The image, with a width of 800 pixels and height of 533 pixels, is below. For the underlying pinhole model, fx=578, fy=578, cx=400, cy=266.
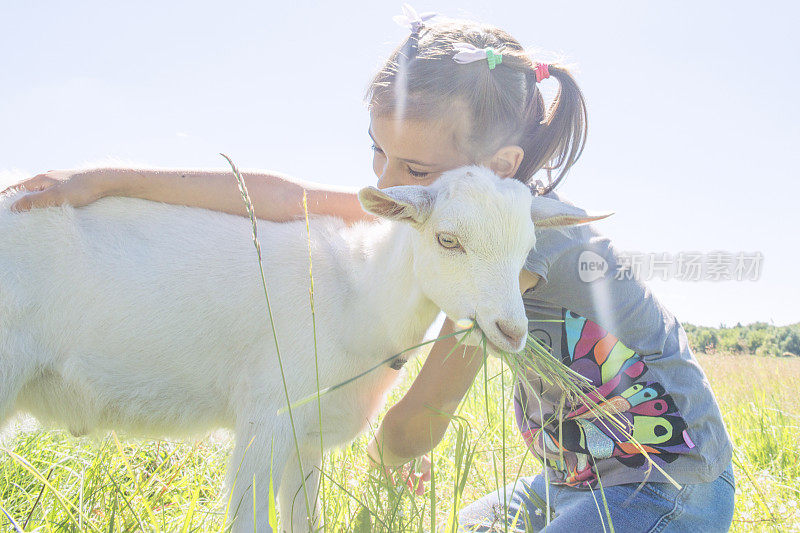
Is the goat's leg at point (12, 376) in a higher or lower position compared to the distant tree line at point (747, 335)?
higher

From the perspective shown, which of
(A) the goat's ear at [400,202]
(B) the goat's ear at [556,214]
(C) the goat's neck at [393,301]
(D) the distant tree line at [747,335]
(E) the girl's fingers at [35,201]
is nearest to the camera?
(A) the goat's ear at [400,202]

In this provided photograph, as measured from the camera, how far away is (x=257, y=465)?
207 cm

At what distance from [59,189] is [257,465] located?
143 cm

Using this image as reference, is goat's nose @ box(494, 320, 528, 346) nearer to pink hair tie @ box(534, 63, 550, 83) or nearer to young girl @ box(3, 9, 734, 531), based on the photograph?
young girl @ box(3, 9, 734, 531)

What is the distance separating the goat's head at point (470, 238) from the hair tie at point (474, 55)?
571 millimetres

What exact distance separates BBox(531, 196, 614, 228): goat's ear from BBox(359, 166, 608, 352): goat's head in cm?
11

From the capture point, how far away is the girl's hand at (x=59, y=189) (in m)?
2.38

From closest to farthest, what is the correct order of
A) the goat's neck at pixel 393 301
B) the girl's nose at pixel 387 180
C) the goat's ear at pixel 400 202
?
1. the goat's ear at pixel 400 202
2. the goat's neck at pixel 393 301
3. the girl's nose at pixel 387 180

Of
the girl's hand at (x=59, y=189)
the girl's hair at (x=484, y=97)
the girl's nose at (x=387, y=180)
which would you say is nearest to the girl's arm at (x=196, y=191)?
the girl's hand at (x=59, y=189)

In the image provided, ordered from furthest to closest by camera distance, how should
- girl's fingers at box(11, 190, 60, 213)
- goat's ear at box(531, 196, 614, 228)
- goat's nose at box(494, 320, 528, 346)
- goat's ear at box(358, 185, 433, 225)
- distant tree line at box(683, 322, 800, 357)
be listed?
1. distant tree line at box(683, 322, 800, 357)
2. girl's fingers at box(11, 190, 60, 213)
3. goat's ear at box(531, 196, 614, 228)
4. goat's ear at box(358, 185, 433, 225)
5. goat's nose at box(494, 320, 528, 346)

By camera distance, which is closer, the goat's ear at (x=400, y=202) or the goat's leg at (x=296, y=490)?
the goat's ear at (x=400, y=202)

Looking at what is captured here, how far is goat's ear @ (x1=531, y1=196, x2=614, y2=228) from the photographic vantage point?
2.15 m

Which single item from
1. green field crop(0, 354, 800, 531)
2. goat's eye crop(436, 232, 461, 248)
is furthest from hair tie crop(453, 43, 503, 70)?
green field crop(0, 354, 800, 531)

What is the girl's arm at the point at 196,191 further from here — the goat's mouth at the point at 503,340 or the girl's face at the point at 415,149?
the goat's mouth at the point at 503,340
